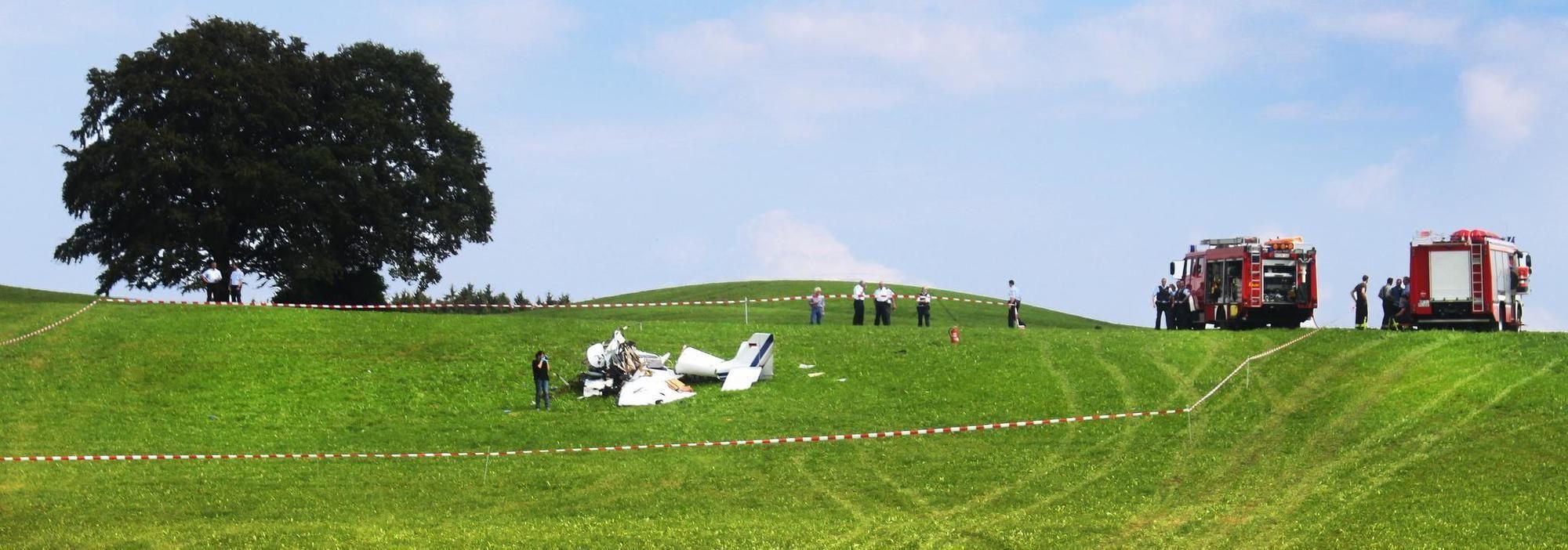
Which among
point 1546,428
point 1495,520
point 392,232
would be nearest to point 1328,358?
point 1546,428

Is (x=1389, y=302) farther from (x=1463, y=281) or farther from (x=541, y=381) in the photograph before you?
(x=541, y=381)

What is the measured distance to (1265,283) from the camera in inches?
2071

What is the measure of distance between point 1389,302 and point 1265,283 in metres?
4.41

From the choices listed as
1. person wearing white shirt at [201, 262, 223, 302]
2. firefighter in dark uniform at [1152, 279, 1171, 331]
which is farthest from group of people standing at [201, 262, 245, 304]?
firefighter in dark uniform at [1152, 279, 1171, 331]

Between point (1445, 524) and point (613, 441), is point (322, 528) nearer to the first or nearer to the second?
point (613, 441)

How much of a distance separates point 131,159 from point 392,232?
10544mm

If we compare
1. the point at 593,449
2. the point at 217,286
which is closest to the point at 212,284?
the point at 217,286

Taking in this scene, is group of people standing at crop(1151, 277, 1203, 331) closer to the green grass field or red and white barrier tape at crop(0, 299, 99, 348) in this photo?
the green grass field

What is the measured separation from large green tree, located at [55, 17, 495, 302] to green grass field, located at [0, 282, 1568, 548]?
14.2 m

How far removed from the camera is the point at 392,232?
6744cm

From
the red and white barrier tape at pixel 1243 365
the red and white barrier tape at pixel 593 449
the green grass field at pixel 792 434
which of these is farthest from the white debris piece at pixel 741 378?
the red and white barrier tape at pixel 1243 365

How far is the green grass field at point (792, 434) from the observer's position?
25328 mm

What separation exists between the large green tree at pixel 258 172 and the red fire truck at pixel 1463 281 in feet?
129

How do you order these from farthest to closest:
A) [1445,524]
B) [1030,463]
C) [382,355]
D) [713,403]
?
[382,355] < [713,403] < [1030,463] < [1445,524]
